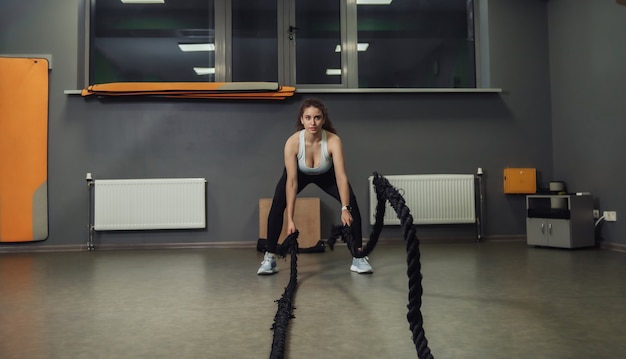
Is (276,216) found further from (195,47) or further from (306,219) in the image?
(195,47)

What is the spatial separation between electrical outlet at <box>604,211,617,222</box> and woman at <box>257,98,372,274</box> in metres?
2.16

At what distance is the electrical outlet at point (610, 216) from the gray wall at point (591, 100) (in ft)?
0.10

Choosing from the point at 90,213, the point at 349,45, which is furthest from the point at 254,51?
the point at 90,213

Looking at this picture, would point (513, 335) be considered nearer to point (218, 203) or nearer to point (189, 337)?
point (189, 337)

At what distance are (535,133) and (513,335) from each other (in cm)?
326

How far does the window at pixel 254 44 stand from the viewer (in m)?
4.20

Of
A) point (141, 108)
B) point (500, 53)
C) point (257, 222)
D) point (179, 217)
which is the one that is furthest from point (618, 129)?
point (141, 108)

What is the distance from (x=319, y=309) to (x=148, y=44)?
3460mm

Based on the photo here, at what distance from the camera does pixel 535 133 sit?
415cm

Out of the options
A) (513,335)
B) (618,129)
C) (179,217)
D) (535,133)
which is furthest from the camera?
(535,133)

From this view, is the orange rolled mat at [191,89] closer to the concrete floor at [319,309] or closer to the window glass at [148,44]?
the window glass at [148,44]

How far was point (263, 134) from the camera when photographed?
403 cm

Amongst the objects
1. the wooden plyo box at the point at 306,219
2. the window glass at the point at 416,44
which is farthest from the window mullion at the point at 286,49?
the wooden plyo box at the point at 306,219

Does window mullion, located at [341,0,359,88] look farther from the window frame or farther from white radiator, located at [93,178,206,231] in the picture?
white radiator, located at [93,178,206,231]
